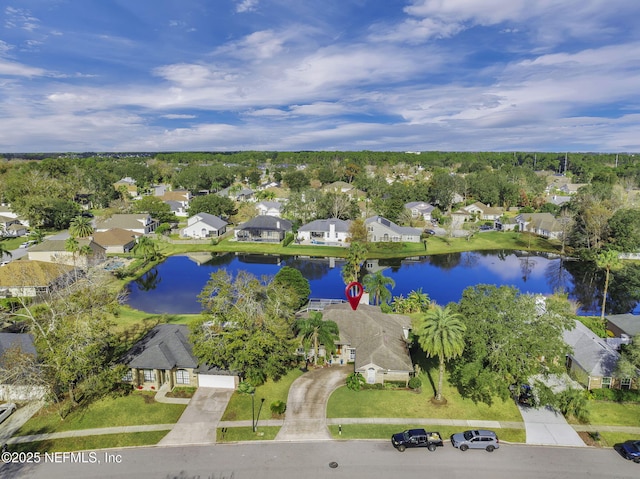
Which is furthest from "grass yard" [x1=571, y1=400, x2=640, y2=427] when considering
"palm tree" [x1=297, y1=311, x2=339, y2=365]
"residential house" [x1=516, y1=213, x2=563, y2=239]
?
"residential house" [x1=516, y1=213, x2=563, y2=239]

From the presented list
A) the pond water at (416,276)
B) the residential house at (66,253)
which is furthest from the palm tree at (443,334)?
the residential house at (66,253)

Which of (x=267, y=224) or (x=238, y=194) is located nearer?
(x=267, y=224)

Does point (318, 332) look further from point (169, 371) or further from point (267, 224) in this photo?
point (267, 224)

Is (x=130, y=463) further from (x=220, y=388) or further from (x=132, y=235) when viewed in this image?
(x=132, y=235)

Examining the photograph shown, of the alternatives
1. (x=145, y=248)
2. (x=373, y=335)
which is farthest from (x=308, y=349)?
(x=145, y=248)

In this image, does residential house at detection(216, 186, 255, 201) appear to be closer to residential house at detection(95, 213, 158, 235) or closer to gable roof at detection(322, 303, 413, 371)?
residential house at detection(95, 213, 158, 235)

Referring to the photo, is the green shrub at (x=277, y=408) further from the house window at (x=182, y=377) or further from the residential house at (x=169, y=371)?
the house window at (x=182, y=377)
